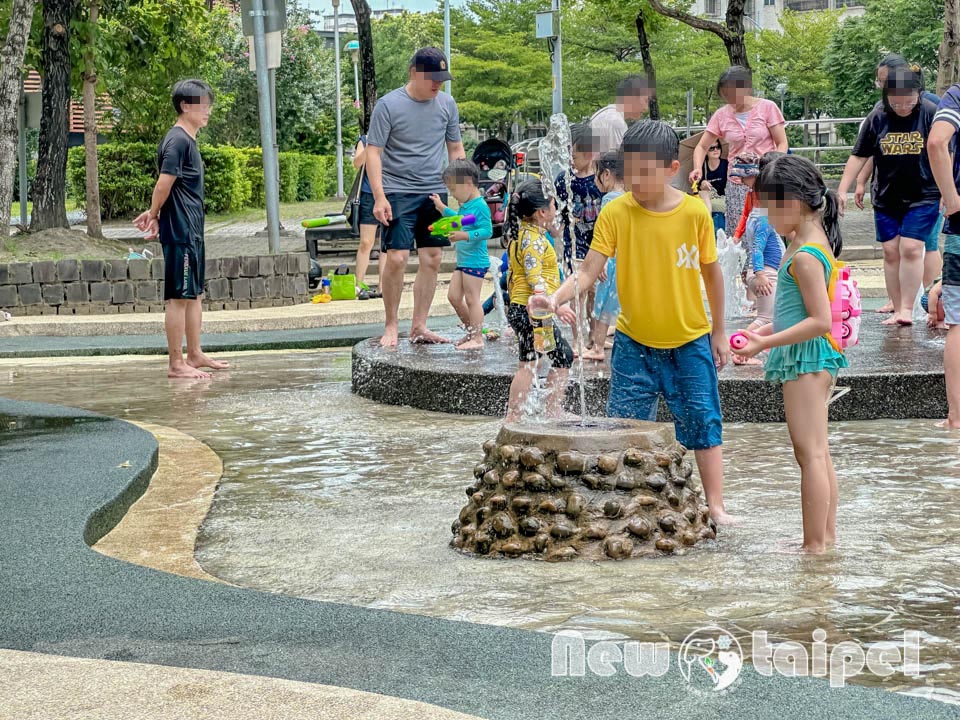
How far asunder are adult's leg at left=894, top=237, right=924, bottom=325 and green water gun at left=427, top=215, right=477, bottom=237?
9.77 ft

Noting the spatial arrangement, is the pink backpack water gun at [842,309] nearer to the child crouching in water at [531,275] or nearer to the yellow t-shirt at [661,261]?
the yellow t-shirt at [661,261]

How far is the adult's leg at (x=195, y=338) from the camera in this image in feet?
32.5

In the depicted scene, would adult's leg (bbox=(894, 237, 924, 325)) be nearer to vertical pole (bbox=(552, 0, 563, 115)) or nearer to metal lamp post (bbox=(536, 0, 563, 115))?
metal lamp post (bbox=(536, 0, 563, 115))

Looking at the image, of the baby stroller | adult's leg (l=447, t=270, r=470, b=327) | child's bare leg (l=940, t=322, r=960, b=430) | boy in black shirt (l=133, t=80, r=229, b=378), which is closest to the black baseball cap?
adult's leg (l=447, t=270, r=470, b=327)

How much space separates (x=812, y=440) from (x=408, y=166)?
528cm

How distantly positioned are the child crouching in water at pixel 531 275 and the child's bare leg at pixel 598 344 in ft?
4.70

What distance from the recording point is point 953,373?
6.86 meters

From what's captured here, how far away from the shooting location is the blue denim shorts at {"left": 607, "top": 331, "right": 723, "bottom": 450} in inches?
199

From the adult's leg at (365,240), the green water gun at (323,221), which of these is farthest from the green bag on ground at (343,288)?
the green water gun at (323,221)

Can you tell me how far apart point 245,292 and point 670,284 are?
11180 mm

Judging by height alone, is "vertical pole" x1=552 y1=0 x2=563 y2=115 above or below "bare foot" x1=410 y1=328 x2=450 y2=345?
above

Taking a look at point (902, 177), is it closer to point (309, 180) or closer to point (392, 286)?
point (392, 286)

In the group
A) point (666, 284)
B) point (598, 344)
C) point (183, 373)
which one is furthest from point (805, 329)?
point (183, 373)

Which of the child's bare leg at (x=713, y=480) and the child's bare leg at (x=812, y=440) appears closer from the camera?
the child's bare leg at (x=812, y=440)
